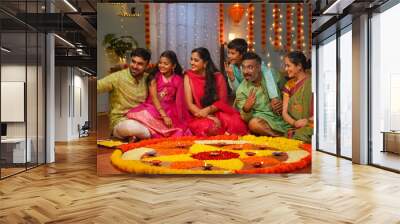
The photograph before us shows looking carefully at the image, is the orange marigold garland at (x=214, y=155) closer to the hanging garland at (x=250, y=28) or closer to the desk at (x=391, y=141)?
the hanging garland at (x=250, y=28)

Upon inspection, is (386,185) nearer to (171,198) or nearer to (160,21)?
(171,198)

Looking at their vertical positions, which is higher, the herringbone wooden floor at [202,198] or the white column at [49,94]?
the white column at [49,94]

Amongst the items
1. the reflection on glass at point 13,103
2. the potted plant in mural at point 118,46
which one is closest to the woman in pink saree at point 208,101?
the potted plant in mural at point 118,46

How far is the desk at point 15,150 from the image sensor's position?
735 centimetres

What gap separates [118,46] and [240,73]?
88.8 inches

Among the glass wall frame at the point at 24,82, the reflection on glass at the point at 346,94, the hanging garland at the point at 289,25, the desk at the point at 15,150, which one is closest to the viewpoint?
the glass wall frame at the point at 24,82

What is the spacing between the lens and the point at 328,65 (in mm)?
11078

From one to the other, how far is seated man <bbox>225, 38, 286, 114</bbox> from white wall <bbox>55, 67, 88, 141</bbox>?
1144 cm

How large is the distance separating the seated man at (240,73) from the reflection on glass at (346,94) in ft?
10.0

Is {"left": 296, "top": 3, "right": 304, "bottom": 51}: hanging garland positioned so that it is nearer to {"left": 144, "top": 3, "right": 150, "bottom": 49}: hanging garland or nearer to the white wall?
{"left": 144, "top": 3, "right": 150, "bottom": 49}: hanging garland

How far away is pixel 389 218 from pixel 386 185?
6.99 feet

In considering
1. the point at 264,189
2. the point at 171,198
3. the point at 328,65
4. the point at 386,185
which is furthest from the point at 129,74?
the point at 328,65

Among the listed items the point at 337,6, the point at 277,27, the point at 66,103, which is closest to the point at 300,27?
the point at 277,27

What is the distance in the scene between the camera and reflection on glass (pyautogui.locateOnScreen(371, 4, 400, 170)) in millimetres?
7699
